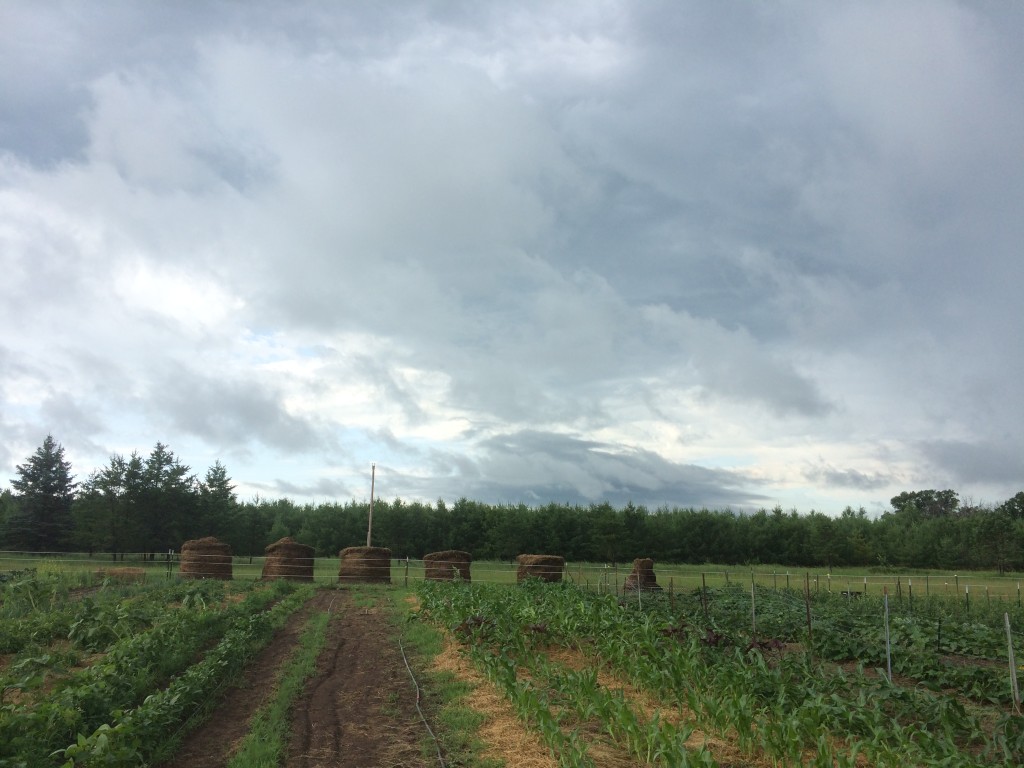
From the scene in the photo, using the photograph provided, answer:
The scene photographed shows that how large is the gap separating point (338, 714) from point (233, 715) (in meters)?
1.17

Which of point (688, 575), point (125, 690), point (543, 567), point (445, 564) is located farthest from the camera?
point (688, 575)

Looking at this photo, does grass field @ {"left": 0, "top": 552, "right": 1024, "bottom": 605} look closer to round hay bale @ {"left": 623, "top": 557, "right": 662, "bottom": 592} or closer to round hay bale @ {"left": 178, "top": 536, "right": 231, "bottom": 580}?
round hay bale @ {"left": 623, "top": 557, "right": 662, "bottom": 592}

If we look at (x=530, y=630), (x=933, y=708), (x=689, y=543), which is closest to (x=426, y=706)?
(x=530, y=630)

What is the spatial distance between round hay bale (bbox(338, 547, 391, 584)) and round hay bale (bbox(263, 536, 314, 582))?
1384mm

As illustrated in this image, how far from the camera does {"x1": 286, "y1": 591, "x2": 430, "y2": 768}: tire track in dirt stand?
674cm

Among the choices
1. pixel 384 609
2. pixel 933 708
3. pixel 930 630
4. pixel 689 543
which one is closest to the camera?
pixel 933 708

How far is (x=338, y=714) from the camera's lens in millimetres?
8195

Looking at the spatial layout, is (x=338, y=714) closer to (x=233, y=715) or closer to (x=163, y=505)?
(x=233, y=715)

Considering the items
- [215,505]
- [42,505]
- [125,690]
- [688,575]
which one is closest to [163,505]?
[215,505]

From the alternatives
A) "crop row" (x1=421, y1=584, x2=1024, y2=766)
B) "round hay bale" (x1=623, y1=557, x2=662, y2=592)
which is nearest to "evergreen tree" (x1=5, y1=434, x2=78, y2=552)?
"round hay bale" (x1=623, y1=557, x2=662, y2=592)

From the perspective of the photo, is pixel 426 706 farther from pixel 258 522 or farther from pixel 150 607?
pixel 258 522

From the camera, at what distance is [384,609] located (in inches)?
747

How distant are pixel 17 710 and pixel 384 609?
1344 centimetres

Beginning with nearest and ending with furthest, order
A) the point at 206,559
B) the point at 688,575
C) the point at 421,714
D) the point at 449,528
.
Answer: the point at 421,714, the point at 206,559, the point at 688,575, the point at 449,528
